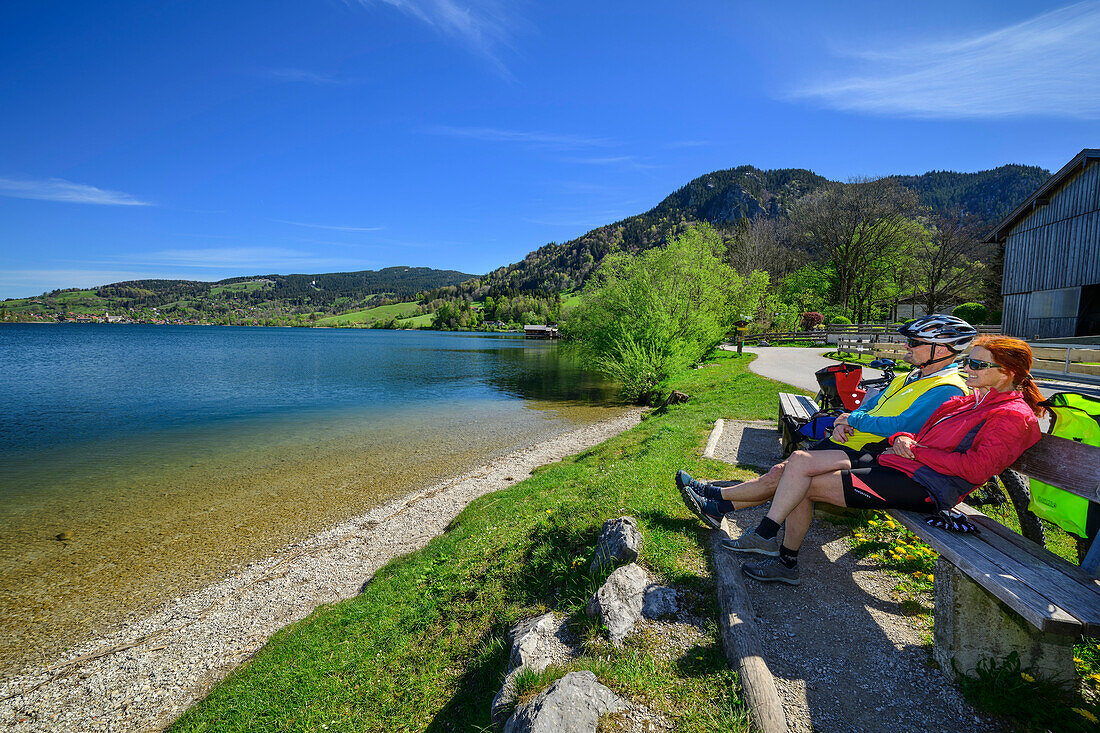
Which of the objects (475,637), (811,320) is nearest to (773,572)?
(475,637)

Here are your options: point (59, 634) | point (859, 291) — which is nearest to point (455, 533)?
point (59, 634)

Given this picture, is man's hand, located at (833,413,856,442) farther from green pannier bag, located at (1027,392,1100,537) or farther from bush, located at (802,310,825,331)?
bush, located at (802,310,825,331)

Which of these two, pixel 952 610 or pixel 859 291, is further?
pixel 859 291

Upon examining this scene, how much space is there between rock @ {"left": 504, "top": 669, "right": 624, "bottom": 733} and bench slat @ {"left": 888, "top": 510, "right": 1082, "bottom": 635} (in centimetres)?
240

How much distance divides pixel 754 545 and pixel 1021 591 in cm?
206

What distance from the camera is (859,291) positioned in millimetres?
53406

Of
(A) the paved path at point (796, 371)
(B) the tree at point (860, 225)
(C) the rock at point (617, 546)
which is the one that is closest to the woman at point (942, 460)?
(C) the rock at point (617, 546)

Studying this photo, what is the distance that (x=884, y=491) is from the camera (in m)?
3.82

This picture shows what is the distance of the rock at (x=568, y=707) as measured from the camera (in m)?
2.89

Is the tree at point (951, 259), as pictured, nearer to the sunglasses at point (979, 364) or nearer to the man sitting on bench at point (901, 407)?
the man sitting on bench at point (901, 407)

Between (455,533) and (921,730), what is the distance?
7006mm

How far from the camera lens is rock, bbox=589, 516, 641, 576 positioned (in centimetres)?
474

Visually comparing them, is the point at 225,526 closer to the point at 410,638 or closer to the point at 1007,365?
the point at 410,638

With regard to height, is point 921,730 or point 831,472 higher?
point 831,472
